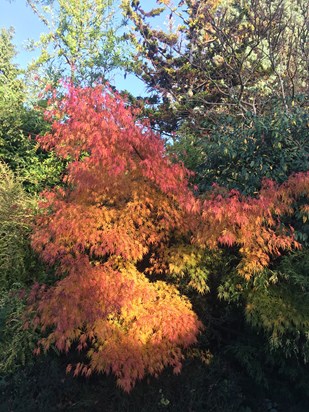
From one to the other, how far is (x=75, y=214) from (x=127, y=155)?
34.2 inches

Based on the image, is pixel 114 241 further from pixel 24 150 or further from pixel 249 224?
pixel 24 150

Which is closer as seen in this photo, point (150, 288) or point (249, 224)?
point (150, 288)

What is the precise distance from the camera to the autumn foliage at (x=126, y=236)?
154 inches

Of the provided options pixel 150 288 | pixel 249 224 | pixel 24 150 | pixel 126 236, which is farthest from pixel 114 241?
pixel 24 150

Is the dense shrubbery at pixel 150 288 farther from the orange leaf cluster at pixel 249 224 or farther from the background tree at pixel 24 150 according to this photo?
the background tree at pixel 24 150

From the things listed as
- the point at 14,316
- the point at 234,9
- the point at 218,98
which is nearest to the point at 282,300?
the point at 14,316

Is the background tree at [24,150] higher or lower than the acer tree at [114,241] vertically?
higher

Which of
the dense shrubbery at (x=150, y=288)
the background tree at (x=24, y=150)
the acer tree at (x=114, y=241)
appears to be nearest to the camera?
the acer tree at (x=114, y=241)

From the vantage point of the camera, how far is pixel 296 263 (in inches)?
195

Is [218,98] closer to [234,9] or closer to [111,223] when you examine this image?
[234,9]

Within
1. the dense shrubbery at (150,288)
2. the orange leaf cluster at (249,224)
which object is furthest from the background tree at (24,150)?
the orange leaf cluster at (249,224)

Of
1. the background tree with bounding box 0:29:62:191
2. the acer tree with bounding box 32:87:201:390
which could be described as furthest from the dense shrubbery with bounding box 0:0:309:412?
the background tree with bounding box 0:29:62:191

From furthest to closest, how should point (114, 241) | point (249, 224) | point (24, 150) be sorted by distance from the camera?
point (24, 150) → point (249, 224) → point (114, 241)

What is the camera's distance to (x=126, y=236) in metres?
4.21
